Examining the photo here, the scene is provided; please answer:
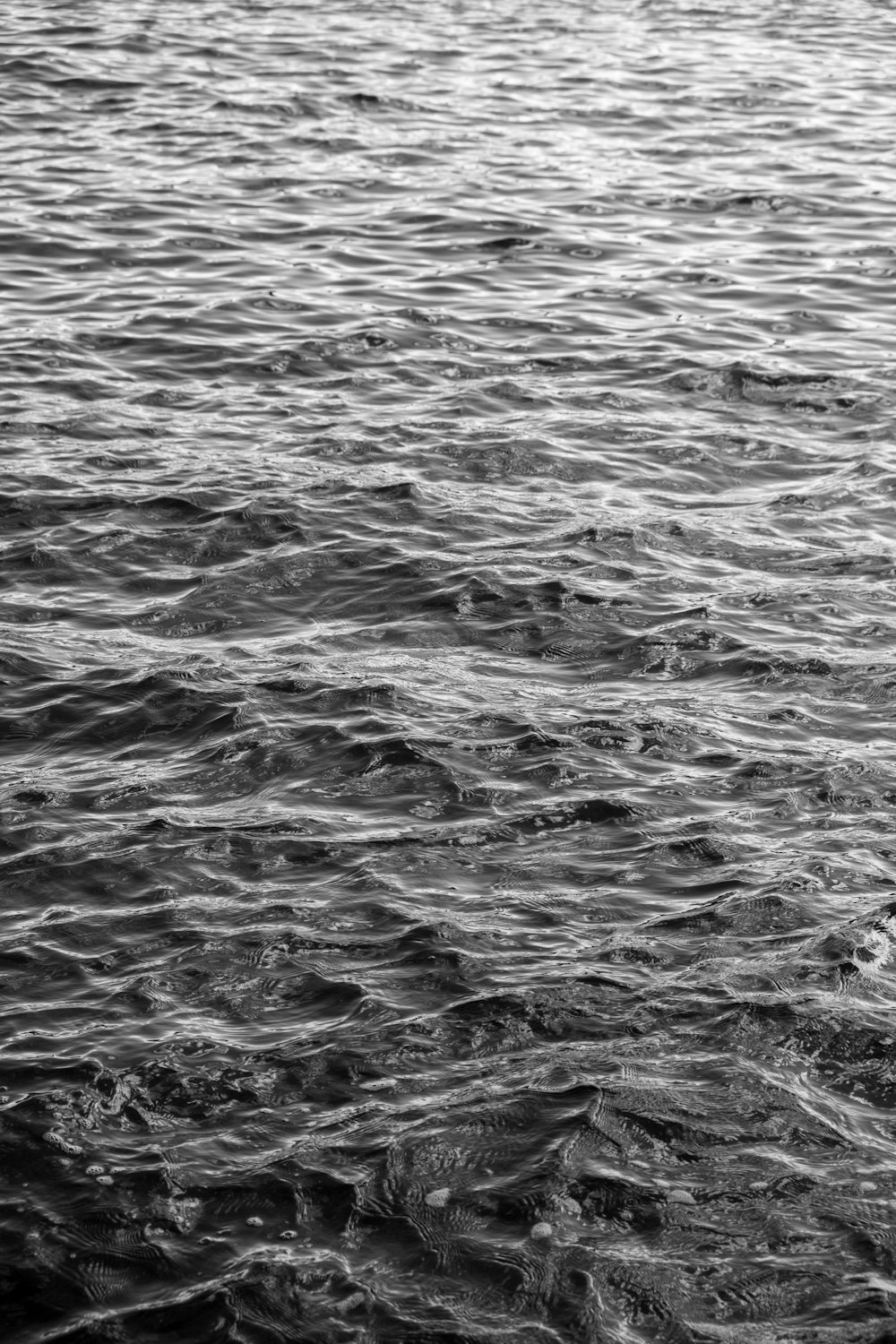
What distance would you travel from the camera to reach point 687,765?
1312 centimetres

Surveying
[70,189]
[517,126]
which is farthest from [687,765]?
[517,126]

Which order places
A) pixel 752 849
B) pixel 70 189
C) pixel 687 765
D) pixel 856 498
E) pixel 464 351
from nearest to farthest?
pixel 752 849 < pixel 687 765 < pixel 856 498 < pixel 464 351 < pixel 70 189

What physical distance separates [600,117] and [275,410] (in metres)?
14.9

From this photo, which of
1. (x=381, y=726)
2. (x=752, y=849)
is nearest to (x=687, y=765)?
(x=752, y=849)

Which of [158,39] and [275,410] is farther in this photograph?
[158,39]

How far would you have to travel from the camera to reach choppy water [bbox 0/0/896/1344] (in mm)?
8859

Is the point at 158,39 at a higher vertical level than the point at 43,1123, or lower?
higher

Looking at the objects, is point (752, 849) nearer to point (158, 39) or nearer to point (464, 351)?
point (464, 351)

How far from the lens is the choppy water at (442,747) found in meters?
8.86

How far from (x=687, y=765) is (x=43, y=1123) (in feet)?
20.4

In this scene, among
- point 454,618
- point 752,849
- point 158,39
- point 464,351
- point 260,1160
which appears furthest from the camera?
point 158,39

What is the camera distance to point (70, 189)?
2550cm

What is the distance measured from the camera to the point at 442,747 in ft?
43.4

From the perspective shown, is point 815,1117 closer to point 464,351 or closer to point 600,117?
point 464,351
